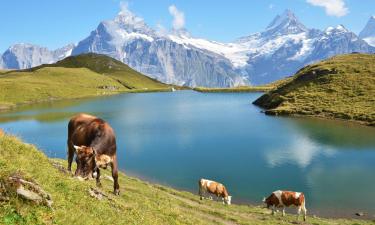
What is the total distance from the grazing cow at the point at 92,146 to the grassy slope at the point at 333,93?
4030 inches

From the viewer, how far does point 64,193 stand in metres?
17.3

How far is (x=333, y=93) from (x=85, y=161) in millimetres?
140337

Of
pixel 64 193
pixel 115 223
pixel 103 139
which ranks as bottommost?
pixel 115 223

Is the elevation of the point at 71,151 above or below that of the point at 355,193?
above

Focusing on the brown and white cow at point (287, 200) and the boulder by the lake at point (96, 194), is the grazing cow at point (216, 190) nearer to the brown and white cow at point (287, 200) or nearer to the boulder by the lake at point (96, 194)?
the brown and white cow at point (287, 200)

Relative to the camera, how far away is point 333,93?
146 meters

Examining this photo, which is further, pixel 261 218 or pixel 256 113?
pixel 256 113

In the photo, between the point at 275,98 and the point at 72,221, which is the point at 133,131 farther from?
the point at 72,221

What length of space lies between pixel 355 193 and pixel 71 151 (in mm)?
37649

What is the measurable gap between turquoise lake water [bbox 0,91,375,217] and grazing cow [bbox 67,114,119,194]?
20.8 ft

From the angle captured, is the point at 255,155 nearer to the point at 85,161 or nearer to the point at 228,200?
the point at 228,200

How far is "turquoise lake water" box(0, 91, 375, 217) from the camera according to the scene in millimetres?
50906

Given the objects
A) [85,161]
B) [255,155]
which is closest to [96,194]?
[85,161]

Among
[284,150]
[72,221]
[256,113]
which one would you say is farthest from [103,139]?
[256,113]
